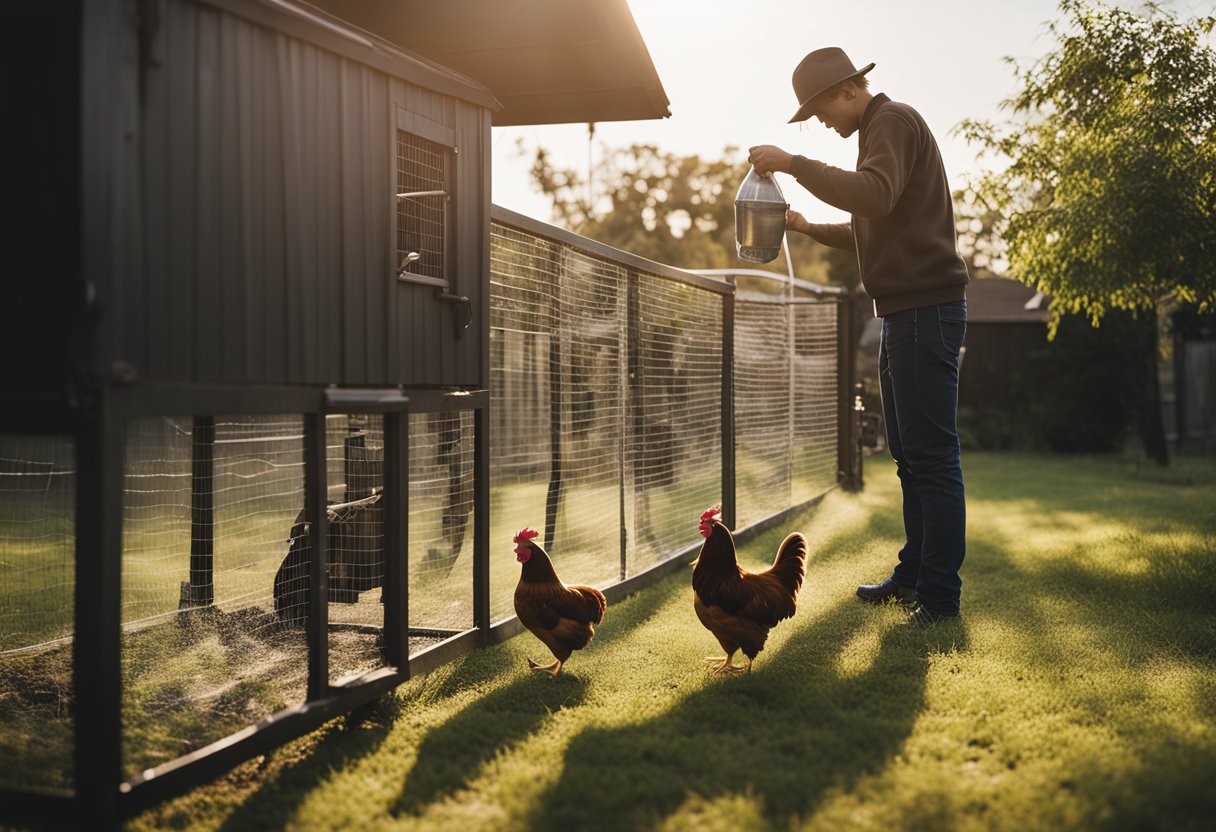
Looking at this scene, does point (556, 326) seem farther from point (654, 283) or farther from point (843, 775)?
point (843, 775)

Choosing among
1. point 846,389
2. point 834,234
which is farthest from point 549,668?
point 846,389

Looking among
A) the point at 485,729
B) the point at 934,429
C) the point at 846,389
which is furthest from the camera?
the point at 846,389

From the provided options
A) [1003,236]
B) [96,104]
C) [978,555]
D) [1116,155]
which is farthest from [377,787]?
[1003,236]

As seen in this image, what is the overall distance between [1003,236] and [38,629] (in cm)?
716

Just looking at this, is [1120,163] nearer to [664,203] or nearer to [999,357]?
[999,357]

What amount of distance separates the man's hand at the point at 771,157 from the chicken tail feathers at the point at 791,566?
144 centimetres

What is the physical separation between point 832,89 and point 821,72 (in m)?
0.08

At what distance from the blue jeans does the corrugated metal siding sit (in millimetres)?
1916

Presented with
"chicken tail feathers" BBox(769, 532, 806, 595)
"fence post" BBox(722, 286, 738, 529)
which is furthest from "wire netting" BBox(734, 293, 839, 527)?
"chicken tail feathers" BBox(769, 532, 806, 595)

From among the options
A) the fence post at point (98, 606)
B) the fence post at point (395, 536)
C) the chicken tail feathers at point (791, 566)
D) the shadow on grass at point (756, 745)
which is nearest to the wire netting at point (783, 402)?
the chicken tail feathers at point (791, 566)

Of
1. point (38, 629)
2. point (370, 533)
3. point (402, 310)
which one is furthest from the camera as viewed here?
point (38, 629)

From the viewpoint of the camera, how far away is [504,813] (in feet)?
7.75

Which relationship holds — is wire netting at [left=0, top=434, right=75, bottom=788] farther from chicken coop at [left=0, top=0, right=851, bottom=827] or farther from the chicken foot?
the chicken foot

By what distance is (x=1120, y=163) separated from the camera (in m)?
6.32
